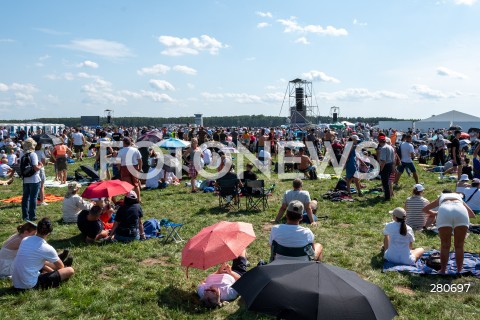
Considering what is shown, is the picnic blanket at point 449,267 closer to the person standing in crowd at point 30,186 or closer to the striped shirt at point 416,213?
the striped shirt at point 416,213

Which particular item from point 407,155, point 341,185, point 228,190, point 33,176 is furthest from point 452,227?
point 33,176

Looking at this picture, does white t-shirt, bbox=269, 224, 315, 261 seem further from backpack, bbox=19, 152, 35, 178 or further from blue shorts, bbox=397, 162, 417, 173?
blue shorts, bbox=397, 162, 417, 173

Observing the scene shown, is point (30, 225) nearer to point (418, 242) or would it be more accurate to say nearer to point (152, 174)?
point (418, 242)

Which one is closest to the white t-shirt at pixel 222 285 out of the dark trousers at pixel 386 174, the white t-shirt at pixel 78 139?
the dark trousers at pixel 386 174

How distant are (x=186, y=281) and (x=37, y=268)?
1923mm

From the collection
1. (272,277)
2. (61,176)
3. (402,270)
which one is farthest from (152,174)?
(272,277)

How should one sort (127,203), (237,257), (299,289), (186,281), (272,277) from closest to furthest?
1. (299,289)
2. (272,277)
3. (237,257)
4. (186,281)
5. (127,203)

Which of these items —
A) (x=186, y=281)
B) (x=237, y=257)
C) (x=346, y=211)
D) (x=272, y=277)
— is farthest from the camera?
(x=346, y=211)

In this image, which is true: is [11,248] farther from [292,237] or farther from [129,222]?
[292,237]

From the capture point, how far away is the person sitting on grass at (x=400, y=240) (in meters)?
5.94

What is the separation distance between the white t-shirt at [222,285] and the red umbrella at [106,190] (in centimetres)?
327

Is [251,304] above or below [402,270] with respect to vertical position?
above

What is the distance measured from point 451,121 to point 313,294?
42582 millimetres

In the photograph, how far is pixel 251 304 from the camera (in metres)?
3.17
